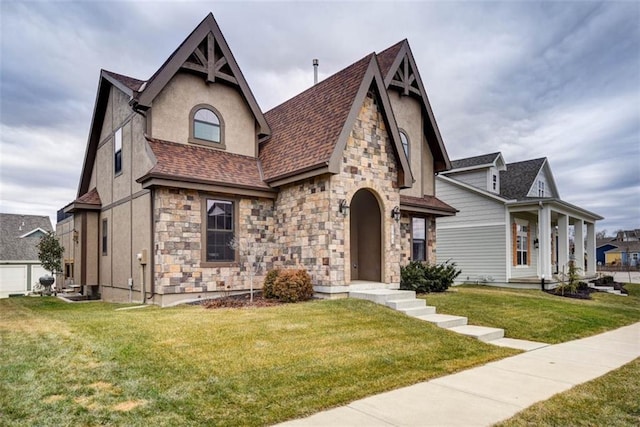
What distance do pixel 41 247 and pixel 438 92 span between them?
69.2ft

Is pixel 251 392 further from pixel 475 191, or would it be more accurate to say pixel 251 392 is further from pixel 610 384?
pixel 475 191

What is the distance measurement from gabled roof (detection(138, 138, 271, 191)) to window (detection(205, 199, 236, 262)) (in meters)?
0.77

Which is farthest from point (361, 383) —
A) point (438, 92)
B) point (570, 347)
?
point (438, 92)

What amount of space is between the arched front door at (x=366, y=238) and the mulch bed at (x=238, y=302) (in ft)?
Answer: 11.5

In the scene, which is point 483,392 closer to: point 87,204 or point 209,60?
point 209,60

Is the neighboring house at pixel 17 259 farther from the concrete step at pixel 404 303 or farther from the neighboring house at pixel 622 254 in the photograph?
the neighboring house at pixel 622 254

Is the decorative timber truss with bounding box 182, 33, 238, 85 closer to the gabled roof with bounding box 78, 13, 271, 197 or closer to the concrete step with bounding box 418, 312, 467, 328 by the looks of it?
the gabled roof with bounding box 78, 13, 271, 197

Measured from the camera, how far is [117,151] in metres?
14.4

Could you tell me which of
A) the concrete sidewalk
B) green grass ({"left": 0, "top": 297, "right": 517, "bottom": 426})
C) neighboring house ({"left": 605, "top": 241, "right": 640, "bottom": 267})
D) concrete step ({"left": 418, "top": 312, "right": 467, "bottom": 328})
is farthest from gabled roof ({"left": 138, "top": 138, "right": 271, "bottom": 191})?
neighboring house ({"left": 605, "top": 241, "right": 640, "bottom": 267})

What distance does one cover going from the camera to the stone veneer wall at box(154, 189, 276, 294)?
36.9 ft

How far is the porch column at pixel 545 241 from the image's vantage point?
18859 mm

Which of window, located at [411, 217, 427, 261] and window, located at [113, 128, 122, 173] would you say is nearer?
window, located at [113, 128, 122, 173]

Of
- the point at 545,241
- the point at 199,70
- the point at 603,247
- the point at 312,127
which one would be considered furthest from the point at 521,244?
the point at 603,247

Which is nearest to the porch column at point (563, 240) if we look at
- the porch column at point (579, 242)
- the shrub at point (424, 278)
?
the porch column at point (579, 242)
